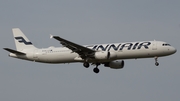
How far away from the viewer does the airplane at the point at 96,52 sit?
66.9m

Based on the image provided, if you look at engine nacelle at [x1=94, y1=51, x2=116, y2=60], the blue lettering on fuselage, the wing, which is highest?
the blue lettering on fuselage

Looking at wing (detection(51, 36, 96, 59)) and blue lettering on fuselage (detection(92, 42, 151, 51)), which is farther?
wing (detection(51, 36, 96, 59))

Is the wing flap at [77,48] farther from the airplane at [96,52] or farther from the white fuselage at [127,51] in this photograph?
the white fuselage at [127,51]

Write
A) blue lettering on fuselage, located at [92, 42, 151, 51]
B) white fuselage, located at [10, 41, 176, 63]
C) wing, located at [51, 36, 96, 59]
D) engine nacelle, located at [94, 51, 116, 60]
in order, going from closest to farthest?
white fuselage, located at [10, 41, 176, 63] → blue lettering on fuselage, located at [92, 42, 151, 51] → engine nacelle, located at [94, 51, 116, 60] → wing, located at [51, 36, 96, 59]

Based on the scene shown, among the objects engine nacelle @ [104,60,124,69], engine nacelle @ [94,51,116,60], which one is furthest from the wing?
engine nacelle @ [104,60,124,69]

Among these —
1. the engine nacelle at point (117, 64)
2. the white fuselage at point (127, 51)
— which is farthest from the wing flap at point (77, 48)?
the engine nacelle at point (117, 64)

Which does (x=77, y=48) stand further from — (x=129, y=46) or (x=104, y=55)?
(x=129, y=46)

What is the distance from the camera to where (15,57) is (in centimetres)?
7325

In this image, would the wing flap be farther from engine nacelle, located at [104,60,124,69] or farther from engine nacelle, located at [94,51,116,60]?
engine nacelle, located at [104,60,124,69]

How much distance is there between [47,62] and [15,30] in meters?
9.43

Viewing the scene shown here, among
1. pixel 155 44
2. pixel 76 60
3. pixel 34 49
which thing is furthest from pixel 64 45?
pixel 155 44

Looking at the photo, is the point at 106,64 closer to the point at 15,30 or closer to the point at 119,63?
the point at 119,63

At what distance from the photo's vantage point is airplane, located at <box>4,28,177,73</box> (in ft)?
219

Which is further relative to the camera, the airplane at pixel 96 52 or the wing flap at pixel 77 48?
the wing flap at pixel 77 48
